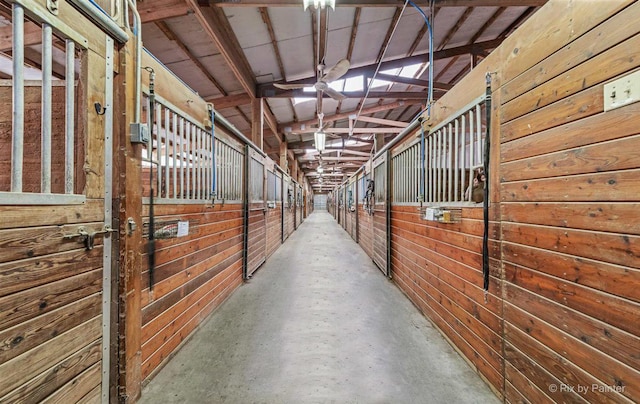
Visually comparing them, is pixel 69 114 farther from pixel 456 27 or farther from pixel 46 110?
pixel 456 27

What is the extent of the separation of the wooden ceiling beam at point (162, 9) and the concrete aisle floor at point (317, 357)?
129 inches

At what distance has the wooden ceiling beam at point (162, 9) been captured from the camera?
279cm

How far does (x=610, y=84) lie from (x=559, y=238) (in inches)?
25.4

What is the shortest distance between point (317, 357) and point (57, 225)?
1734 millimetres

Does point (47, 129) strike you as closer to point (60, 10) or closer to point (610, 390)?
point (60, 10)

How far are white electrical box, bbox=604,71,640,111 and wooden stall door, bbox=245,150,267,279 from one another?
3.58 m

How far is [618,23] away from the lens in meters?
0.98

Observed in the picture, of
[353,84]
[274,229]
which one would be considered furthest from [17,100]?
[353,84]

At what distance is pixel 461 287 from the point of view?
6.43ft

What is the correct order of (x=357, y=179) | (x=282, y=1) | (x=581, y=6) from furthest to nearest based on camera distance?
(x=357, y=179) < (x=282, y=1) < (x=581, y=6)

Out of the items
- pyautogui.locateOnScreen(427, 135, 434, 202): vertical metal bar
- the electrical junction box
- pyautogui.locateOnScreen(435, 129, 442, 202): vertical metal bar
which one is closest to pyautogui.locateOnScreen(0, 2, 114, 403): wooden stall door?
the electrical junction box

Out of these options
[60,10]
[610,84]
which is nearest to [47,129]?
[60,10]

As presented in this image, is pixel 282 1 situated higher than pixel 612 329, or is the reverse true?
pixel 282 1

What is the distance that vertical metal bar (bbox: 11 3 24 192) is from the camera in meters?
0.99
